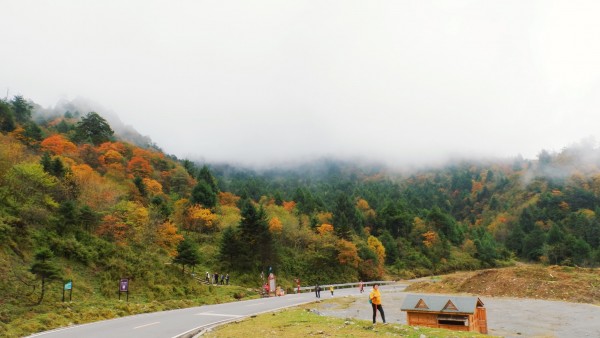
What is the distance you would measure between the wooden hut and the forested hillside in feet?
71.4

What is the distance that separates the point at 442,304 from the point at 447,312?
51 centimetres

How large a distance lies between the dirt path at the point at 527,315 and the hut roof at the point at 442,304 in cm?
364

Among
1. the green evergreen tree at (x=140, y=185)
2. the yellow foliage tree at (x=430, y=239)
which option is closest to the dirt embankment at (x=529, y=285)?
the yellow foliage tree at (x=430, y=239)

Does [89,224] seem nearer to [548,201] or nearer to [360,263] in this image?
[360,263]

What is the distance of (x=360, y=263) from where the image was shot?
61.5 meters

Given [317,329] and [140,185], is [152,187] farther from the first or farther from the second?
[317,329]

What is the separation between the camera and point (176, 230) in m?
45.2

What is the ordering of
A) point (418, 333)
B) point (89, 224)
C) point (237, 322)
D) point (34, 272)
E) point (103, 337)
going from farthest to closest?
1. point (89, 224)
2. point (34, 272)
3. point (237, 322)
4. point (103, 337)
5. point (418, 333)

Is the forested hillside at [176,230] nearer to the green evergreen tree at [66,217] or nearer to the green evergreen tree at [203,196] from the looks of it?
the green evergreen tree at [66,217]

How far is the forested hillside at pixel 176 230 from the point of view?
3156 centimetres

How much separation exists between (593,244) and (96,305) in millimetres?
117772

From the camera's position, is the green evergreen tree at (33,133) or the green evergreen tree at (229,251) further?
the green evergreen tree at (33,133)

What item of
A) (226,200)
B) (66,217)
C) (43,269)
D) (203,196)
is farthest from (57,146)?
(43,269)

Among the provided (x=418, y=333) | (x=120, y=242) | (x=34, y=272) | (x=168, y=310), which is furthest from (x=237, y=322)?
(x=120, y=242)
